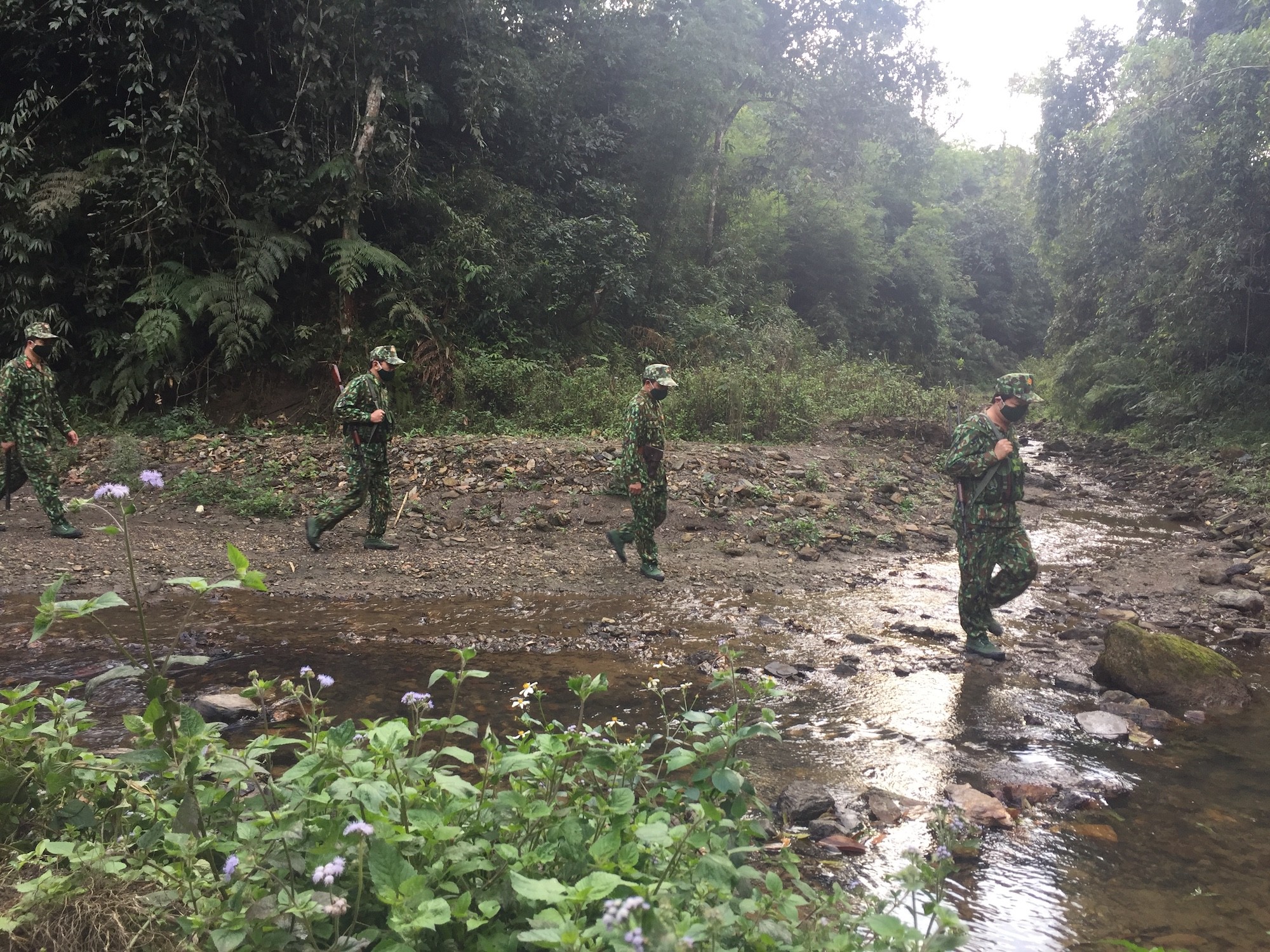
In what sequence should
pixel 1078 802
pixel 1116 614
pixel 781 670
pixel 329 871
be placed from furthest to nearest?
pixel 1116 614, pixel 781 670, pixel 1078 802, pixel 329 871

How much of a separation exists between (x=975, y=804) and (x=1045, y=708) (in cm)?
166

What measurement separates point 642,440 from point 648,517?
28.7 inches

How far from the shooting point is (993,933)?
284 cm

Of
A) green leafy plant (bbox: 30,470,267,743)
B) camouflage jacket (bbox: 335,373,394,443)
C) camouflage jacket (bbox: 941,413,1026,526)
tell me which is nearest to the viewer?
green leafy plant (bbox: 30,470,267,743)

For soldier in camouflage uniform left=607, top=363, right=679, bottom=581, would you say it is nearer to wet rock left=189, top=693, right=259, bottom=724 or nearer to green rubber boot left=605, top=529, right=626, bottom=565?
green rubber boot left=605, top=529, right=626, bottom=565

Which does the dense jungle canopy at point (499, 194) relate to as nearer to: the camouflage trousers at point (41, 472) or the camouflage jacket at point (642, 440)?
the camouflage trousers at point (41, 472)

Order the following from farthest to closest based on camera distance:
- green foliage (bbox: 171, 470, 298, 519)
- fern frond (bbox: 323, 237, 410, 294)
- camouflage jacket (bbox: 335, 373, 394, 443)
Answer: fern frond (bbox: 323, 237, 410, 294), green foliage (bbox: 171, 470, 298, 519), camouflage jacket (bbox: 335, 373, 394, 443)

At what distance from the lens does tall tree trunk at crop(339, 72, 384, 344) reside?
42.5ft

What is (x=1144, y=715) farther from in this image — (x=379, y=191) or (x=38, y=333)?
(x=379, y=191)

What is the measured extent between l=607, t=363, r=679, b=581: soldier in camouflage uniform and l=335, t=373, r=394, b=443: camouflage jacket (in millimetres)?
2384

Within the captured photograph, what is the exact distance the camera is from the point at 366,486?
26.8ft

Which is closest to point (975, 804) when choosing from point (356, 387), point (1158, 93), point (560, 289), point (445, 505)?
point (356, 387)

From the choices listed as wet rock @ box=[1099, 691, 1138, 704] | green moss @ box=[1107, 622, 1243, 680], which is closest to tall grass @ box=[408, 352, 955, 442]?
green moss @ box=[1107, 622, 1243, 680]

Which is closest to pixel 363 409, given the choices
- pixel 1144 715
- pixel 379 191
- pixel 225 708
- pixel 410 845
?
pixel 225 708
